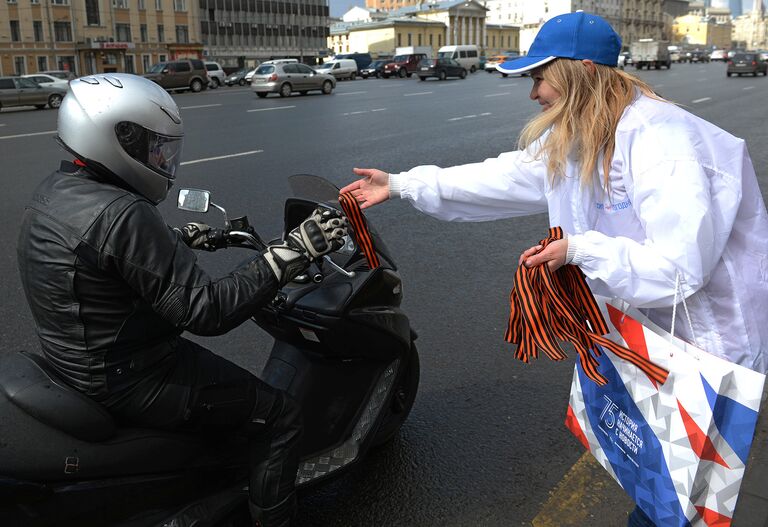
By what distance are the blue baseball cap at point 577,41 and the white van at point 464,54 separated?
49660 millimetres

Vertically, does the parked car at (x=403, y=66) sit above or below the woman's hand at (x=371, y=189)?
above

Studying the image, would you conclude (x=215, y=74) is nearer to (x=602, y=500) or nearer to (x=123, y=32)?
(x=123, y=32)

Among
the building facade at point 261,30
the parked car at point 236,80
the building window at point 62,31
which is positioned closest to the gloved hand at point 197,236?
the parked car at point 236,80

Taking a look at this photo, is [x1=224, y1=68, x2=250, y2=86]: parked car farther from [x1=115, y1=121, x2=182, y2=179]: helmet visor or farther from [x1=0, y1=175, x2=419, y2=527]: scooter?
[x1=115, y1=121, x2=182, y2=179]: helmet visor

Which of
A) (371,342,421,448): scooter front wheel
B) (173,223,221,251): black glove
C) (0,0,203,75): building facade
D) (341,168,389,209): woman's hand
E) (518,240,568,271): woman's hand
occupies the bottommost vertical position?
(371,342,421,448): scooter front wheel

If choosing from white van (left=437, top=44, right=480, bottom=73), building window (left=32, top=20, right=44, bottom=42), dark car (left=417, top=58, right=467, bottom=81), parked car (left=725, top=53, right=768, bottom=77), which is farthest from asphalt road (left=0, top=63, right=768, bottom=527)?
building window (left=32, top=20, right=44, bottom=42)

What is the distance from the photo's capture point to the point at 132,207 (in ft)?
5.70

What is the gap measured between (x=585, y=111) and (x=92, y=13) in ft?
217

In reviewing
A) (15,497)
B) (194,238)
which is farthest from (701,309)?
(15,497)

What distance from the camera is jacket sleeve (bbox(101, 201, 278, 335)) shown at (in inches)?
67.7

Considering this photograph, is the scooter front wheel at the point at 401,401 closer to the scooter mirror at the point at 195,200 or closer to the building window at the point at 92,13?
the scooter mirror at the point at 195,200

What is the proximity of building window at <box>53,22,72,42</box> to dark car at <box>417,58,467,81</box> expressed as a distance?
3248 cm

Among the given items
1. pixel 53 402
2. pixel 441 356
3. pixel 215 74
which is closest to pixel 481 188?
pixel 53 402

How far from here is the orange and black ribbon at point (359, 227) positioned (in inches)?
93.4
